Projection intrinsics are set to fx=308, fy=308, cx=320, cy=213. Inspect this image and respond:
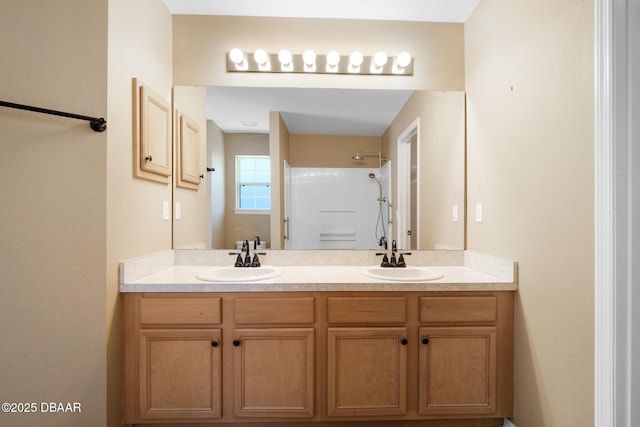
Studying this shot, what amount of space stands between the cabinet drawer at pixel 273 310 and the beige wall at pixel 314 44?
142 centimetres

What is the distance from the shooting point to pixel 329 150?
213 centimetres

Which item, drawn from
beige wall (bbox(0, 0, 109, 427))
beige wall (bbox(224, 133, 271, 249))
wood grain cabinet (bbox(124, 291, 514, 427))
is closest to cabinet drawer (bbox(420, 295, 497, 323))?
wood grain cabinet (bbox(124, 291, 514, 427))

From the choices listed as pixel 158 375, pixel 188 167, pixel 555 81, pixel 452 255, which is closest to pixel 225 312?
pixel 158 375

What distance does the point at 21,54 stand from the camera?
1.38 meters

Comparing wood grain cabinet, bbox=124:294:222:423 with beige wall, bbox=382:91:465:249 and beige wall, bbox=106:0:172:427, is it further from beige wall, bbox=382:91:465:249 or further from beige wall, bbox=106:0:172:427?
beige wall, bbox=382:91:465:249

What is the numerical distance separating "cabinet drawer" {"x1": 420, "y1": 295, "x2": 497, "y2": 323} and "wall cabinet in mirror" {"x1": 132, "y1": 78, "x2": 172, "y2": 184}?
1.64 meters

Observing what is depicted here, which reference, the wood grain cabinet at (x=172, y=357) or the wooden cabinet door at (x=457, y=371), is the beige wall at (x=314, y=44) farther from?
the wooden cabinet door at (x=457, y=371)

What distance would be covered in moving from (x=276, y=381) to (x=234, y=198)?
116 cm

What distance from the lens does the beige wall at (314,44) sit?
6.75ft

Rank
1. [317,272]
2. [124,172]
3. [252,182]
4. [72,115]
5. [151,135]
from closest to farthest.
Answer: [72,115] → [124,172] → [151,135] → [317,272] → [252,182]

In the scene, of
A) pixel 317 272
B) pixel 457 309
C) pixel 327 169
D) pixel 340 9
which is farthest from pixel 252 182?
pixel 457 309

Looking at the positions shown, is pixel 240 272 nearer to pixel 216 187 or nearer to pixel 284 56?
pixel 216 187

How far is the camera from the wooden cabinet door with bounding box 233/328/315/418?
5.14 ft

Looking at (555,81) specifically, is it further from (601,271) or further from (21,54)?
(21,54)
